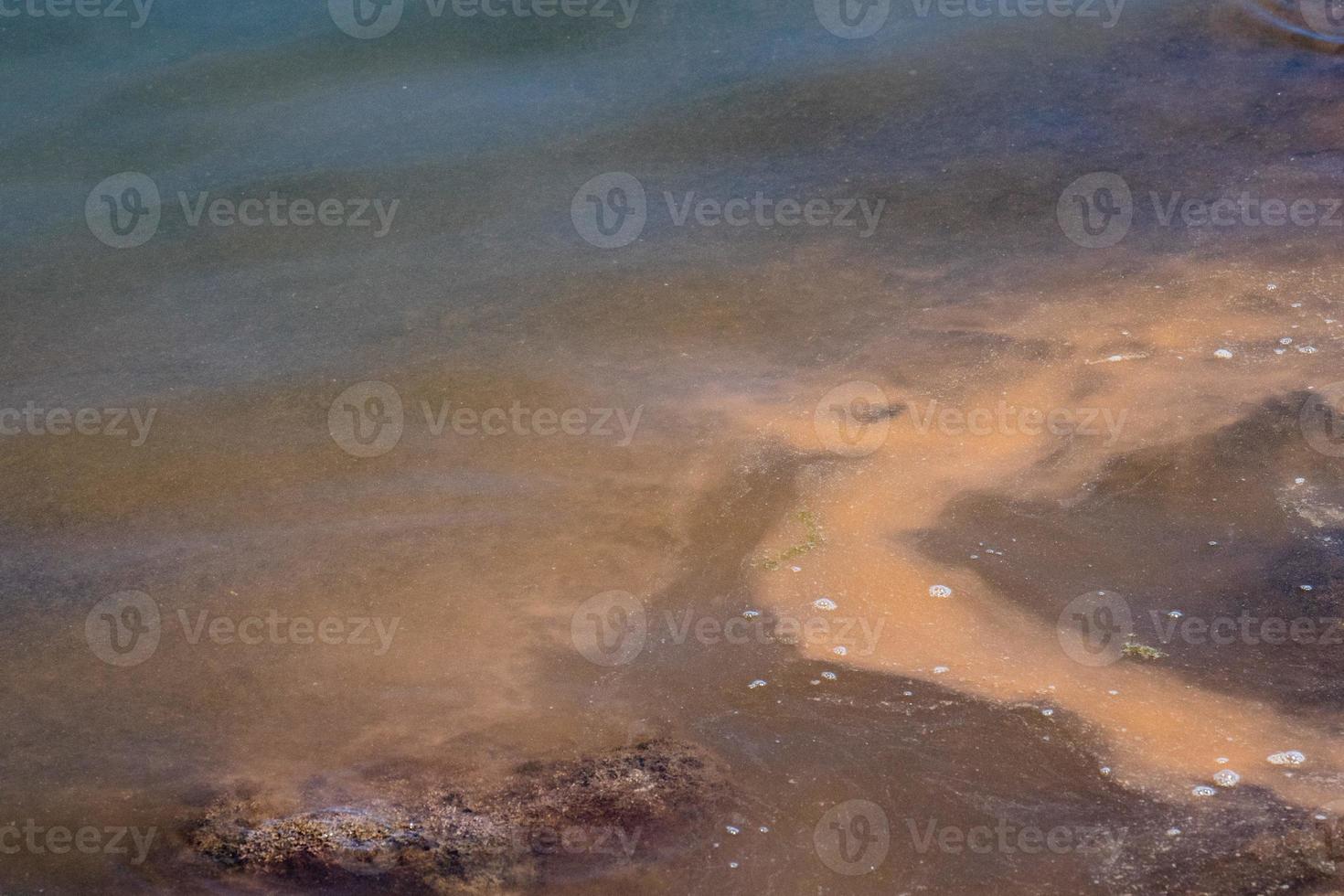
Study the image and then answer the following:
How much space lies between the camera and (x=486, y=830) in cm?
303

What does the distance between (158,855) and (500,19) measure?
5573 mm

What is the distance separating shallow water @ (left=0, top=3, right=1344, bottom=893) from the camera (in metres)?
3.17

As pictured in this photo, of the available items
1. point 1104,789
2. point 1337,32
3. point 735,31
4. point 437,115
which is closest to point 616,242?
point 437,115

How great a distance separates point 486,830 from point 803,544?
1.39 meters

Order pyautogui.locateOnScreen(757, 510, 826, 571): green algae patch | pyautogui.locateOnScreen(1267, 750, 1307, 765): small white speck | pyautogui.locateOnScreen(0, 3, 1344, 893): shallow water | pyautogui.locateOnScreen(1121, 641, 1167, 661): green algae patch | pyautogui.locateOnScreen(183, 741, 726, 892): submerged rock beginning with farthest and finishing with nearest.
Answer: pyautogui.locateOnScreen(757, 510, 826, 571): green algae patch, pyautogui.locateOnScreen(1121, 641, 1167, 661): green algae patch, pyautogui.locateOnScreen(0, 3, 1344, 893): shallow water, pyautogui.locateOnScreen(1267, 750, 1307, 765): small white speck, pyautogui.locateOnScreen(183, 741, 726, 892): submerged rock

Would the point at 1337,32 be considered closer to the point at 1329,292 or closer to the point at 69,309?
the point at 1329,292

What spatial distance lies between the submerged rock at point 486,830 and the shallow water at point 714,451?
0.14ft

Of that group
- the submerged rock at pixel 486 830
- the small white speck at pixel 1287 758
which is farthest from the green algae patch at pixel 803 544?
the small white speck at pixel 1287 758

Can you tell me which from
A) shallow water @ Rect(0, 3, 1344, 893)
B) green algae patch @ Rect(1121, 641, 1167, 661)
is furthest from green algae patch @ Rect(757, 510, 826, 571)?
green algae patch @ Rect(1121, 641, 1167, 661)

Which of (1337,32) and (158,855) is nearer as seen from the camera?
(158,855)

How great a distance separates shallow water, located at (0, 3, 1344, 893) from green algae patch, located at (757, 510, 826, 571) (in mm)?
12

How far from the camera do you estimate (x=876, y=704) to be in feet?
11.0

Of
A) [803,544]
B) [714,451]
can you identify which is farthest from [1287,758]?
[714,451]

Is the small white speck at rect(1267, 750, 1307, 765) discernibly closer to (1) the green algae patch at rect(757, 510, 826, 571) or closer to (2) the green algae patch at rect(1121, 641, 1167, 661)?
(2) the green algae patch at rect(1121, 641, 1167, 661)
